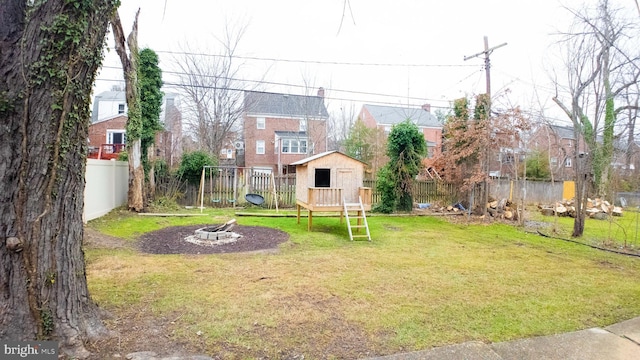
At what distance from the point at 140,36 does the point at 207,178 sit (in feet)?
17.6

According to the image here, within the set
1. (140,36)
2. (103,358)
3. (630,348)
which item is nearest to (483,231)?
(630,348)

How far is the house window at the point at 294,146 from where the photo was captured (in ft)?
84.0

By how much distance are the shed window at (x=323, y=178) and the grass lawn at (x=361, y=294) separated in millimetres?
2250

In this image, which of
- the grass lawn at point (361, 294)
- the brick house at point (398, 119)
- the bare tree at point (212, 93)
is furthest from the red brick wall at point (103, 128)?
the grass lawn at point (361, 294)

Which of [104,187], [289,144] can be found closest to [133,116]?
[104,187]

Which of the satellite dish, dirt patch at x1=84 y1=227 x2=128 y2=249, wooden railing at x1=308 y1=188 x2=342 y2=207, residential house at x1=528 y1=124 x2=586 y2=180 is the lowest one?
dirt patch at x1=84 y1=227 x2=128 y2=249

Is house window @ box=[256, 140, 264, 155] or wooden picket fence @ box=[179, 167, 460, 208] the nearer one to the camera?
wooden picket fence @ box=[179, 167, 460, 208]

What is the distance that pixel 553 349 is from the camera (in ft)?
8.95

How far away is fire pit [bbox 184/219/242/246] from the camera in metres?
6.75

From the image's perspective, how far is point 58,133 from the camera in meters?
2.25

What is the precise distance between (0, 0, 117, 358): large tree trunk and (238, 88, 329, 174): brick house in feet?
74.1

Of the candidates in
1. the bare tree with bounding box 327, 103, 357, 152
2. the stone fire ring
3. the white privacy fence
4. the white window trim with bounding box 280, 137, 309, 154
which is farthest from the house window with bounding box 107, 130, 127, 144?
the stone fire ring

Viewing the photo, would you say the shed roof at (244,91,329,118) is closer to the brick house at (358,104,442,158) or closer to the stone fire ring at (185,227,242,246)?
the brick house at (358,104,442,158)

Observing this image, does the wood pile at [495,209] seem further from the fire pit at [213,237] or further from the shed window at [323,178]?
the fire pit at [213,237]
